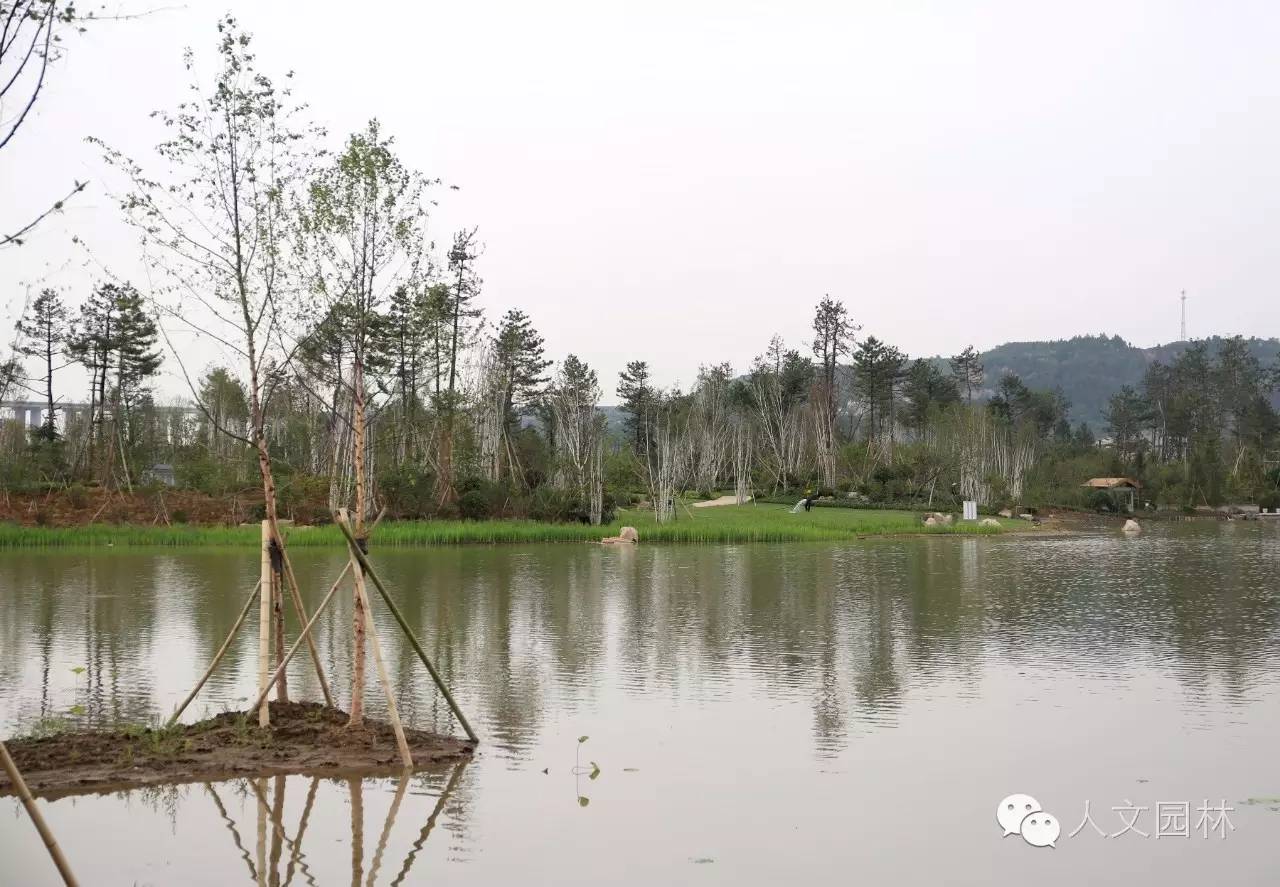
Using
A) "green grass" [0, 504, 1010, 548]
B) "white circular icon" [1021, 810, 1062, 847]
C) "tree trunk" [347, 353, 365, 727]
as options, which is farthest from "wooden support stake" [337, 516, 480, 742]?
"green grass" [0, 504, 1010, 548]

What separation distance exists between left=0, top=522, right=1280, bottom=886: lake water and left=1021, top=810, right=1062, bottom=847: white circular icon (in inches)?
3.0

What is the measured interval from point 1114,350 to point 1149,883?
194 meters

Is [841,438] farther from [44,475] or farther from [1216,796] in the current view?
[1216,796]

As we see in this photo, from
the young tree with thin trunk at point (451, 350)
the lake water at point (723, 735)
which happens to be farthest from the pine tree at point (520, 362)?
the lake water at point (723, 735)

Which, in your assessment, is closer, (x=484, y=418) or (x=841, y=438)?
(x=484, y=418)

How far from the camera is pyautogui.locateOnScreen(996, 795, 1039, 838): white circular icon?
6.58 metres

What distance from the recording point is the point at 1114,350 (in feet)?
599

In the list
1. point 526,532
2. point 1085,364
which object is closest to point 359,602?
point 526,532

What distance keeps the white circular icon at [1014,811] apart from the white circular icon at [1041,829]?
3 centimetres

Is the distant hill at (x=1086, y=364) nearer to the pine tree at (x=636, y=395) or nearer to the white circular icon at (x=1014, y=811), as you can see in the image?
the pine tree at (x=636, y=395)

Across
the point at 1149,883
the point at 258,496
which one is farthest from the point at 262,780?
the point at 258,496

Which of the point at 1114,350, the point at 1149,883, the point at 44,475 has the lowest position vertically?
the point at 1149,883

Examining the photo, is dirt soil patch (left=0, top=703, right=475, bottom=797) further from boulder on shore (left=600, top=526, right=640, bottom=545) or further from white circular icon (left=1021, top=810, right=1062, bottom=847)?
boulder on shore (left=600, top=526, right=640, bottom=545)

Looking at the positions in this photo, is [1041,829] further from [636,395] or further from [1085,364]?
[1085,364]
